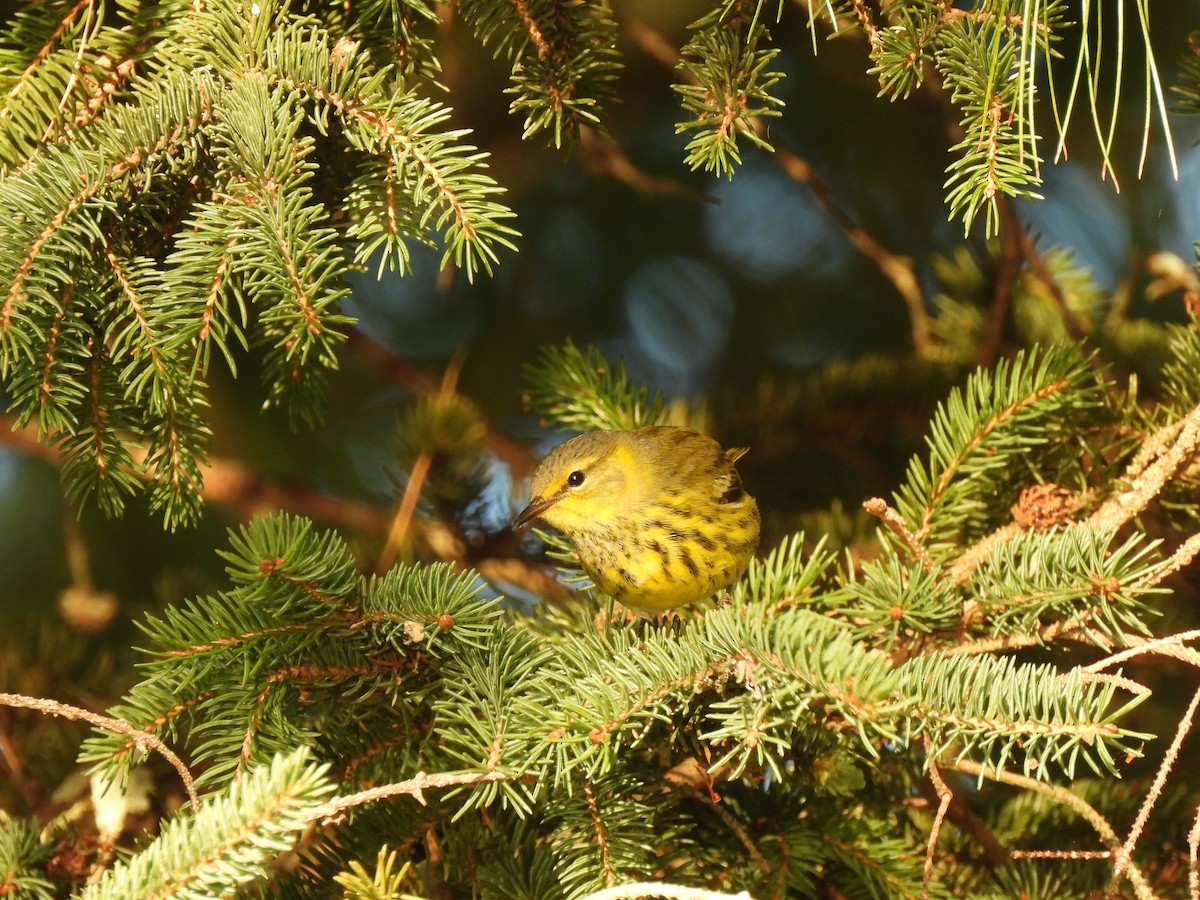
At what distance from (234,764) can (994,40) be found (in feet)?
5.01

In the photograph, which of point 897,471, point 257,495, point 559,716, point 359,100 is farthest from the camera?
point 257,495

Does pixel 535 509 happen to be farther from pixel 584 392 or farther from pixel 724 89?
pixel 724 89

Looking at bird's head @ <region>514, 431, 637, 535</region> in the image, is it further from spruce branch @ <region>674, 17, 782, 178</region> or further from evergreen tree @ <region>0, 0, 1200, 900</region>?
spruce branch @ <region>674, 17, 782, 178</region>

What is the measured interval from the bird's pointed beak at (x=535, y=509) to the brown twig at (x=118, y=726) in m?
1.30

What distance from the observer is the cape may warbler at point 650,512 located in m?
2.59

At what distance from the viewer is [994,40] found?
65.9 inches

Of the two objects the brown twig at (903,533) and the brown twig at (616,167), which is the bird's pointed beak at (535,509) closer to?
the brown twig at (616,167)

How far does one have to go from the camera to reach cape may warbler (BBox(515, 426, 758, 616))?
259 centimetres

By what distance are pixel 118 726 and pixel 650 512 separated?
1442mm

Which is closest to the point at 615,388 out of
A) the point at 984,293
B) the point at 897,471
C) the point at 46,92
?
the point at 897,471

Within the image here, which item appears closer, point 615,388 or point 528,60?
point 528,60

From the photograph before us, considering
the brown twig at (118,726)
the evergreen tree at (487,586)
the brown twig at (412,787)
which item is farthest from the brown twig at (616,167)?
the brown twig at (118,726)

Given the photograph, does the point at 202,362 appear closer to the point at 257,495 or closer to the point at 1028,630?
the point at 1028,630

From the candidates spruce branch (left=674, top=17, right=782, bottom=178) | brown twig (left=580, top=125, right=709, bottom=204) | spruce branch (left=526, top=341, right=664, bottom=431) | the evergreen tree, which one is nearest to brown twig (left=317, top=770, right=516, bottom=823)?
the evergreen tree
